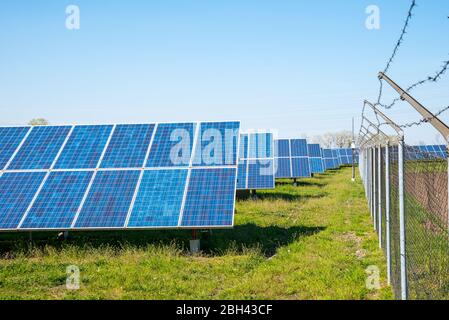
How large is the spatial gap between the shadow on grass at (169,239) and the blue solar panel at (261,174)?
271 inches

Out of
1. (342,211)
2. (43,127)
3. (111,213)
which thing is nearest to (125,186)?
(111,213)

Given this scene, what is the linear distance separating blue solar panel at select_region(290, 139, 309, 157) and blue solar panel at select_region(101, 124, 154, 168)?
1849 cm

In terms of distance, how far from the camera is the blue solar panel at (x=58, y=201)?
33.1 feet

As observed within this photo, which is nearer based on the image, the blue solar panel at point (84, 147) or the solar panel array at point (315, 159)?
the blue solar panel at point (84, 147)

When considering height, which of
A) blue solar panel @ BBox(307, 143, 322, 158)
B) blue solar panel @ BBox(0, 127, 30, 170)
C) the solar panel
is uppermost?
blue solar panel @ BBox(0, 127, 30, 170)

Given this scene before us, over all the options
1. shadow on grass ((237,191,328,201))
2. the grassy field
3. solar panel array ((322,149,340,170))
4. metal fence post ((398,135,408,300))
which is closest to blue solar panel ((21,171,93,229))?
the grassy field

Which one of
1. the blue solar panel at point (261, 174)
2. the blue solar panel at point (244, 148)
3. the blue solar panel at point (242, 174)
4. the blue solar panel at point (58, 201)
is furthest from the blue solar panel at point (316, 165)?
the blue solar panel at point (58, 201)

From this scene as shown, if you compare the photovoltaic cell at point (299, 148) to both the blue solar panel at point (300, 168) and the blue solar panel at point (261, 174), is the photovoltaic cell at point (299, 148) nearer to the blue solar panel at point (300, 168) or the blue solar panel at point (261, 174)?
the blue solar panel at point (300, 168)

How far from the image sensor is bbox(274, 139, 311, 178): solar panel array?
91.1 ft

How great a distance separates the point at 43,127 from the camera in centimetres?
1350

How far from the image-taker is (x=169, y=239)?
37.4ft

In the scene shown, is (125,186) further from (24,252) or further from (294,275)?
(294,275)

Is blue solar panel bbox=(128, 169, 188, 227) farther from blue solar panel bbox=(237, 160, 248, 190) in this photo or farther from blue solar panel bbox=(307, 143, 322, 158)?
blue solar panel bbox=(307, 143, 322, 158)

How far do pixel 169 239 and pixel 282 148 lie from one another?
20897 millimetres
